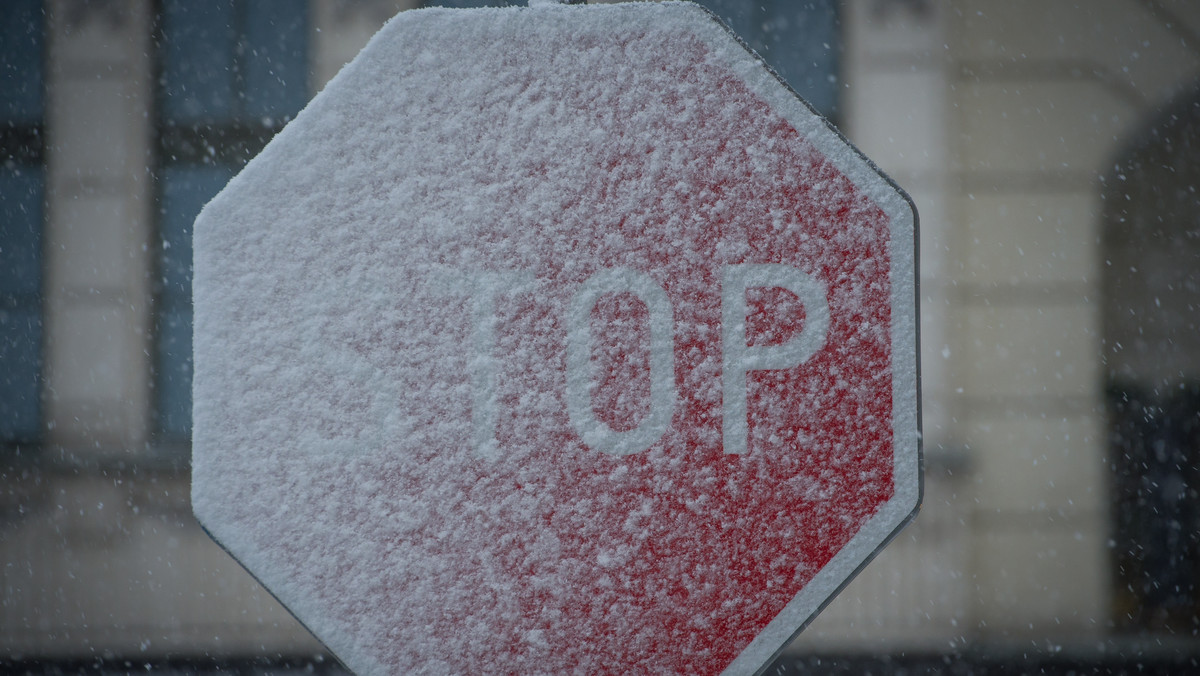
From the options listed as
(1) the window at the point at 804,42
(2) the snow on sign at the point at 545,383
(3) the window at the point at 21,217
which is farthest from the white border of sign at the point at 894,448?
(3) the window at the point at 21,217

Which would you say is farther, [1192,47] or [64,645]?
[1192,47]

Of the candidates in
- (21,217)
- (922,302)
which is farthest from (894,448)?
(21,217)

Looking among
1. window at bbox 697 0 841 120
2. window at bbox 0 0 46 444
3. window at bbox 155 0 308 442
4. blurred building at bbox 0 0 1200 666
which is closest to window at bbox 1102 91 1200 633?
Result: blurred building at bbox 0 0 1200 666

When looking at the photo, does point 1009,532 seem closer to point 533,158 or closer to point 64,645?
point 533,158

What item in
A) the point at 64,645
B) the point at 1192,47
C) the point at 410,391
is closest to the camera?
the point at 410,391

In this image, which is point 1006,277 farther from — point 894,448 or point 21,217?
point 21,217

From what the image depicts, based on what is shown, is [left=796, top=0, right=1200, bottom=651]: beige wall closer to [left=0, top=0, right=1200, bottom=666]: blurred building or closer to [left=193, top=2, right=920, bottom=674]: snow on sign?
[left=0, top=0, right=1200, bottom=666]: blurred building

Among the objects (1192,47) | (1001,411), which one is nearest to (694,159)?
(1001,411)
